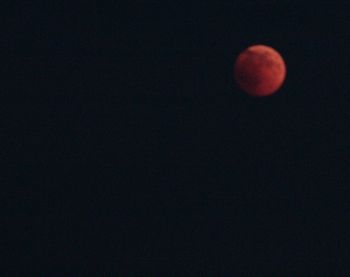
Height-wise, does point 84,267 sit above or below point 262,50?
below

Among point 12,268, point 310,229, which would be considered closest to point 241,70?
point 310,229

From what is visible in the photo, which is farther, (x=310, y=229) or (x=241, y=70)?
(x=310, y=229)

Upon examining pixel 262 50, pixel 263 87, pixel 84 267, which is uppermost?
pixel 262 50

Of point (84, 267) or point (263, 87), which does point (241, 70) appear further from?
point (84, 267)

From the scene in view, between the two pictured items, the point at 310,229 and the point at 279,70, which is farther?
the point at 310,229

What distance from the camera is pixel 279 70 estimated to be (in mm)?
5426

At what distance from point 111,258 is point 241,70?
7.89 feet

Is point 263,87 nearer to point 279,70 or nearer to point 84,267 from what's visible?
point 279,70

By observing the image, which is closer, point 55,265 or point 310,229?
point 55,265

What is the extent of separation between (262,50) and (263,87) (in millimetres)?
461

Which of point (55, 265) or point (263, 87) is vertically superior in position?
point (263, 87)

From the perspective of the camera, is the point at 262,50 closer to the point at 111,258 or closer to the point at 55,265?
the point at 111,258

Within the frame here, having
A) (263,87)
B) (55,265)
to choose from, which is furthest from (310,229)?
(55,265)

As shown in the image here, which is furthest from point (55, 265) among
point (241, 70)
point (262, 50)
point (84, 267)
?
point (262, 50)
